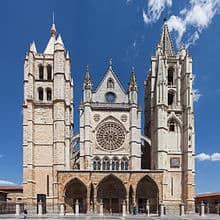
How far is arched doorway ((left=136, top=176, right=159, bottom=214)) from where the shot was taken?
1653 inches

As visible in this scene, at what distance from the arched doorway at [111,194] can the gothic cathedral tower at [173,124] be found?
5572mm

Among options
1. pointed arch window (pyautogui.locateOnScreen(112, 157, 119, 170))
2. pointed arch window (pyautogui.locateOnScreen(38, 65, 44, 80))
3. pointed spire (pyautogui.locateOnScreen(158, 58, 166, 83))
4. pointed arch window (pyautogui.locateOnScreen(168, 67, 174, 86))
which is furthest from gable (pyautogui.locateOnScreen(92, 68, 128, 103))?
pointed arch window (pyautogui.locateOnScreen(112, 157, 119, 170))

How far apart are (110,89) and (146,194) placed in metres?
15.2

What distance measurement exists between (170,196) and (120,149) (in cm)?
889

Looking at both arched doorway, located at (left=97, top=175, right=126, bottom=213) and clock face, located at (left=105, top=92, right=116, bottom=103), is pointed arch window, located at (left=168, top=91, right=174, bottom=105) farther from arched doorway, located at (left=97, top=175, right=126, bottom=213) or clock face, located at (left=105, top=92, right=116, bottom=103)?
arched doorway, located at (left=97, top=175, right=126, bottom=213)

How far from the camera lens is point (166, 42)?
52.6 metres

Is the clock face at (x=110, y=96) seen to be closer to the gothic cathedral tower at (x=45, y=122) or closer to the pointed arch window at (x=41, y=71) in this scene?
the gothic cathedral tower at (x=45, y=122)

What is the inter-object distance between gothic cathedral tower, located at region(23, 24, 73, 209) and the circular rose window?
14.0ft

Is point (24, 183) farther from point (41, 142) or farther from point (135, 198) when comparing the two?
point (135, 198)

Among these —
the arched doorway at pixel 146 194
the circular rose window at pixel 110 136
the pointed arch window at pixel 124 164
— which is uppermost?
the circular rose window at pixel 110 136

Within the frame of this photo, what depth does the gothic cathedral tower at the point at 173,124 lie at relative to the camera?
1738 inches

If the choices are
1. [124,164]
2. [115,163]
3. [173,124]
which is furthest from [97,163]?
[173,124]

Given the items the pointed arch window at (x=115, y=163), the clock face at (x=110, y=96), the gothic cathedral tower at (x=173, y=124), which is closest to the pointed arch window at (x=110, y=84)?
the clock face at (x=110, y=96)

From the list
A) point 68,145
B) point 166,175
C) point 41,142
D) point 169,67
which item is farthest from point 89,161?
point 169,67
